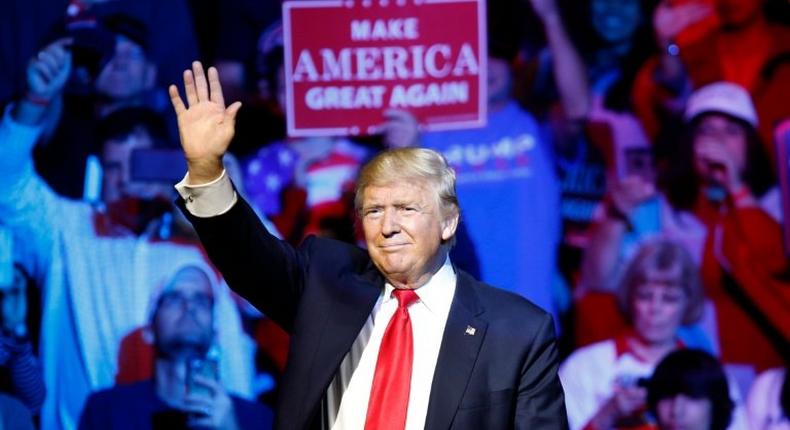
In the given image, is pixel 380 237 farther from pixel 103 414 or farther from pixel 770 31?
pixel 770 31

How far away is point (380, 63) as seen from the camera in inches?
142

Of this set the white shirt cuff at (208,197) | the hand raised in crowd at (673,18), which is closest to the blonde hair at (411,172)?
the white shirt cuff at (208,197)

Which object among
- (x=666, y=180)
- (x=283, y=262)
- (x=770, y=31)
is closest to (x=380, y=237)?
(x=283, y=262)

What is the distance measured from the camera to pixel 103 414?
11.4ft

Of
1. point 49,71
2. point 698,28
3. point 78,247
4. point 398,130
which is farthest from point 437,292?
point 698,28

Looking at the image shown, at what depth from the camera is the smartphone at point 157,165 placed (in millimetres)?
3465

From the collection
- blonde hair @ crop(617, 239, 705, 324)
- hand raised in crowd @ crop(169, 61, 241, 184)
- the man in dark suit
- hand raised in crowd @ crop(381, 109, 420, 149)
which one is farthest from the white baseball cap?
hand raised in crowd @ crop(169, 61, 241, 184)

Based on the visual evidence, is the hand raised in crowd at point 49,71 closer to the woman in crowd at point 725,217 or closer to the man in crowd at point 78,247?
the man in crowd at point 78,247

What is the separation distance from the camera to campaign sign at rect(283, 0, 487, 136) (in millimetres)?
3570

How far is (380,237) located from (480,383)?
307 mm

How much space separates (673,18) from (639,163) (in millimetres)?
500

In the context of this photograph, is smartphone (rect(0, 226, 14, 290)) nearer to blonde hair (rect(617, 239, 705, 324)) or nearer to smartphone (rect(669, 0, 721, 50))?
blonde hair (rect(617, 239, 705, 324))

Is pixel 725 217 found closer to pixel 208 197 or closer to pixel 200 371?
pixel 200 371

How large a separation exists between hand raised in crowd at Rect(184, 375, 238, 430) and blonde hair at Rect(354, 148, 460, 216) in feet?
5.32
